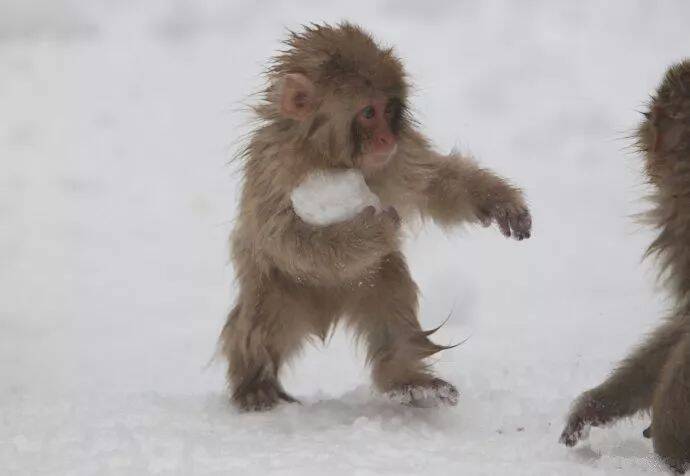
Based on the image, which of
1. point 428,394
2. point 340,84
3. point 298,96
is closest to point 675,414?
point 428,394

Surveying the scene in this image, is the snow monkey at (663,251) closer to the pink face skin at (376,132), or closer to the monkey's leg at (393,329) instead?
the monkey's leg at (393,329)

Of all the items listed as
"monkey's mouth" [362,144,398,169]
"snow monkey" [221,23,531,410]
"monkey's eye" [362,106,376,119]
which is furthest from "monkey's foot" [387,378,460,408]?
"monkey's eye" [362,106,376,119]

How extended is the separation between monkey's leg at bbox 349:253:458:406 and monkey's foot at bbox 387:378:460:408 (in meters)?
0.02

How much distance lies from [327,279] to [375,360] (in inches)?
15.1

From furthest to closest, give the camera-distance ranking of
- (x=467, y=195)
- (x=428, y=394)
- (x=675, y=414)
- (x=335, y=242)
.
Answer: (x=467, y=195) → (x=428, y=394) → (x=335, y=242) → (x=675, y=414)

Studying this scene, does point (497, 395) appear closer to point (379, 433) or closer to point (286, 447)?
point (379, 433)

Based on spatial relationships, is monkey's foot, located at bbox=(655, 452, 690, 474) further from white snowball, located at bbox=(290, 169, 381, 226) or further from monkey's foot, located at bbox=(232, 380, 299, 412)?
monkey's foot, located at bbox=(232, 380, 299, 412)

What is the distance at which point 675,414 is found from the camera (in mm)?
2779

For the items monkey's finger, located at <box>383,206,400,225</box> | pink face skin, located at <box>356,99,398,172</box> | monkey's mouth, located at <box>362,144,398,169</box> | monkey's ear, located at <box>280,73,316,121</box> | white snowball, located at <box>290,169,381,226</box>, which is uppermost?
monkey's ear, located at <box>280,73,316,121</box>

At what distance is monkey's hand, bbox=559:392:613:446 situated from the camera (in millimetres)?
3178

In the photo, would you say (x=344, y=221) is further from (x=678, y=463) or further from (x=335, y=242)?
(x=678, y=463)

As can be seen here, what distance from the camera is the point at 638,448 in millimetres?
3219

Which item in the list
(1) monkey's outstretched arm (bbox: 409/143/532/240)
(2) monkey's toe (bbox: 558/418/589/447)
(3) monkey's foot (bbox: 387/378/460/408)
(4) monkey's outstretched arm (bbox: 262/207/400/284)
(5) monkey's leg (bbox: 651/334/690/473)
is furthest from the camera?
(1) monkey's outstretched arm (bbox: 409/143/532/240)

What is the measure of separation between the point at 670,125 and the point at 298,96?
130 centimetres
